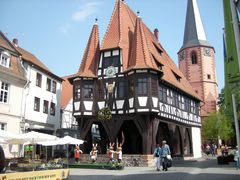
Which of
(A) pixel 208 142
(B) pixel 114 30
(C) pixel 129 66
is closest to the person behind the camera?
(C) pixel 129 66

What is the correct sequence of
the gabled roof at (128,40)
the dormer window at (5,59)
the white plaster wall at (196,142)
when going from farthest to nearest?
the white plaster wall at (196,142), the gabled roof at (128,40), the dormer window at (5,59)

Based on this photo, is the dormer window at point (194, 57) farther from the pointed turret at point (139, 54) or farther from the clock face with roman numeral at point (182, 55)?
the pointed turret at point (139, 54)

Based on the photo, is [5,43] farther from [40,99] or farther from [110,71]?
[110,71]

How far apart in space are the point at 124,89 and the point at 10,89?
30.1 ft

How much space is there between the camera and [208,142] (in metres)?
61.0

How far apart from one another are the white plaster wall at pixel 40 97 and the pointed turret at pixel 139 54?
927cm

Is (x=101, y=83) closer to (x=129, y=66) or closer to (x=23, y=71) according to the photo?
(x=129, y=66)

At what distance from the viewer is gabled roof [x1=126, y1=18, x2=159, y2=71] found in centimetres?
2435

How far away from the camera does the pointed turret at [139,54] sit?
24359mm

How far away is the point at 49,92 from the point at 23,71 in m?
5.24

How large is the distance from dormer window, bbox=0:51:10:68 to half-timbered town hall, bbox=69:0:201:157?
17.5 ft

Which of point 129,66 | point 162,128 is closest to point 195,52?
point 162,128

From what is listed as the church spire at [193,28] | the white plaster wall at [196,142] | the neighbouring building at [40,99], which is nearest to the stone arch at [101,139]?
the neighbouring building at [40,99]

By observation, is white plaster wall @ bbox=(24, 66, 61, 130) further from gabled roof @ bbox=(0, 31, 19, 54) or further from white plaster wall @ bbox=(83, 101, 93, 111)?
white plaster wall @ bbox=(83, 101, 93, 111)
